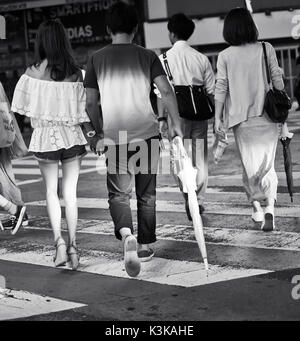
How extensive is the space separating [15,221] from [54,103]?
2320 millimetres

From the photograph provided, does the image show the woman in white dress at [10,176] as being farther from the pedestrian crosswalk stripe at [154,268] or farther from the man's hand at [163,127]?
the man's hand at [163,127]

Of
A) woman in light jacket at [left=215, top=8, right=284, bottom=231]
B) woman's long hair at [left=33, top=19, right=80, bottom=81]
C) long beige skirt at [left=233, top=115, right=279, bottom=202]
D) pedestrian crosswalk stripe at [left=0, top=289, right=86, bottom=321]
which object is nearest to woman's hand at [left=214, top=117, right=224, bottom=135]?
woman in light jacket at [left=215, top=8, right=284, bottom=231]

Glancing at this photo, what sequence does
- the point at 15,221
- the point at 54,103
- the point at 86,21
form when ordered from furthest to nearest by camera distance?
the point at 86,21, the point at 15,221, the point at 54,103

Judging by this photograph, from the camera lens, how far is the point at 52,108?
6.53 m

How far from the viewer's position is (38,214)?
970 centimetres

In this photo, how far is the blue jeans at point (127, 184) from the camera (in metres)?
6.35

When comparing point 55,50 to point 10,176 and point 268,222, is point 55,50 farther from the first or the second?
point 10,176

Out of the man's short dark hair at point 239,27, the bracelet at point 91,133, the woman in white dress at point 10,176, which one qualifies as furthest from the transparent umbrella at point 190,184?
the woman in white dress at point 10,176

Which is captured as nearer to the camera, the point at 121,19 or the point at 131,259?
the point at 131,259

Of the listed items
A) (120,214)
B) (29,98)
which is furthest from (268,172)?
(29,98)

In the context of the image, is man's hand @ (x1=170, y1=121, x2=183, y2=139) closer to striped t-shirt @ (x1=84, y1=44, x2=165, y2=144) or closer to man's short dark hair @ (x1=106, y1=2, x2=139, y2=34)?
striped t-shirt @ (x1=84, y1=44, x2=165, y2=144)

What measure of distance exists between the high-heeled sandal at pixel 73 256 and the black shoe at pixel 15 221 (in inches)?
58.6

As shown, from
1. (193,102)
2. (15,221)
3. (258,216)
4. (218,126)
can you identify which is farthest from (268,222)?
(15,221)

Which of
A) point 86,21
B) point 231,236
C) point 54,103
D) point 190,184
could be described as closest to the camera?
point 190,184
